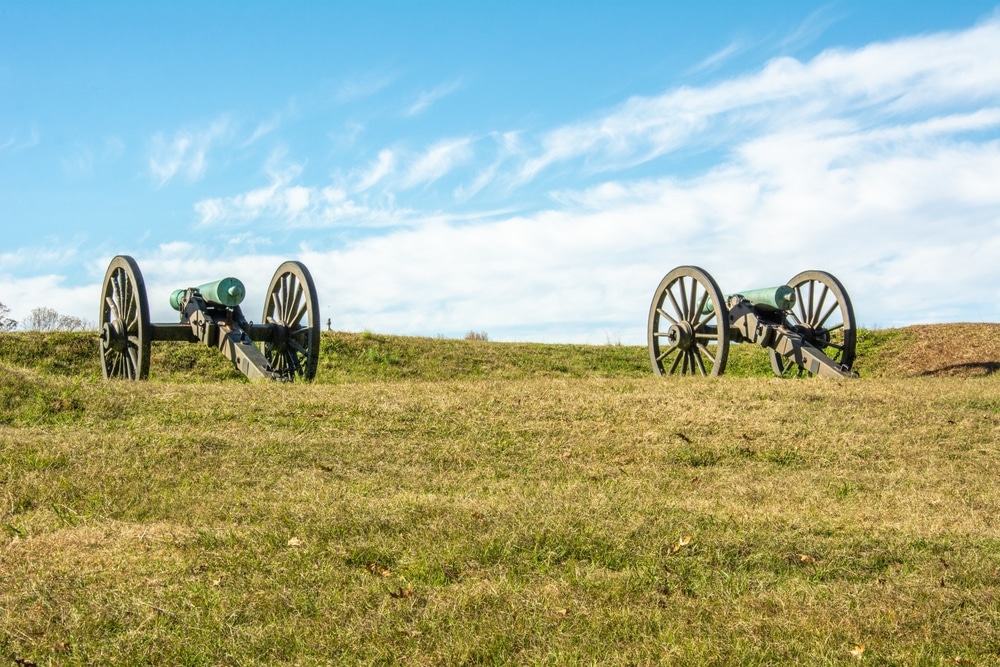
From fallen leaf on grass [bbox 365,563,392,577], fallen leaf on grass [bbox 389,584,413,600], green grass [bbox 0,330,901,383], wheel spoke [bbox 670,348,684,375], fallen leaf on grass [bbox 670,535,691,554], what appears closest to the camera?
fallen leaf on grass [bbox 389,584,413,600]

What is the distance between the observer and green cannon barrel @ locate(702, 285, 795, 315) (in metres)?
15.4

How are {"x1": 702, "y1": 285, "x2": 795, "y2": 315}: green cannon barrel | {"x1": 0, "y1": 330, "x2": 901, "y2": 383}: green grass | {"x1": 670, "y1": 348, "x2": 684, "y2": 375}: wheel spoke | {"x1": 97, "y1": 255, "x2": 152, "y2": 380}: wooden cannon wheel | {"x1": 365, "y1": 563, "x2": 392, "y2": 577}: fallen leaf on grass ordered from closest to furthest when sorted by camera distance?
{"x1": 365, "y1": 563, "x2": 392, "y2": 577}: fallen leaf on grass → {"x1": 97, "y1": 255, "x2": 152, "y2": 380}: wooden cannon wheel → {"x1": 702, "y1": 285, "x2": 795, "y2": 315}: green cannon barrel → {"x1": 670, "y1": 348, "x2": 684, "y2": 375}: wheel spoke → {"x1": 0, "y1": 330, "x2": 901, "y2": 383}: green grass

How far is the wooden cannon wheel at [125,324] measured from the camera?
13625mm

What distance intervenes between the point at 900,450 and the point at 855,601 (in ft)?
15.6

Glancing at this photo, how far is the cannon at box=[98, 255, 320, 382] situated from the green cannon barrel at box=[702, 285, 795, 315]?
660cm

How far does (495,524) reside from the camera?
19.4ft

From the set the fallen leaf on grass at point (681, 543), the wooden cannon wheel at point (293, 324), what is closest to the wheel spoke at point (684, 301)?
the wooden cannon wheel at point (293, 324)

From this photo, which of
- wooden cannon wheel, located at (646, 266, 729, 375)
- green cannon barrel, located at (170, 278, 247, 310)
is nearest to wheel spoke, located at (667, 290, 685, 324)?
wooden cannon wheel, located at (646, 266, 729, 375)

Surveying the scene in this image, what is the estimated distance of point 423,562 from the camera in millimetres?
5242

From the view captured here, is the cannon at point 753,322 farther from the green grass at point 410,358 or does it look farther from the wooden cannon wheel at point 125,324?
A: the wooden cannon wheel at point 125,324

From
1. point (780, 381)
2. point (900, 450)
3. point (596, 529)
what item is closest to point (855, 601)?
point (596, 529)

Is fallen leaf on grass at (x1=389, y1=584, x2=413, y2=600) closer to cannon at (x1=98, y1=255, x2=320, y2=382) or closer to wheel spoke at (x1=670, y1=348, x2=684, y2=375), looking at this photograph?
cannon at (x1=98, y1=255, x2=320, y2=382)

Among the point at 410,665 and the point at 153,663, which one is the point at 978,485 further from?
the point at 153,663

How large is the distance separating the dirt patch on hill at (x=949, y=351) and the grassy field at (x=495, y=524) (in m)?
6.76
